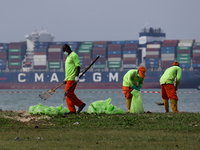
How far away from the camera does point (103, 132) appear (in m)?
6.85

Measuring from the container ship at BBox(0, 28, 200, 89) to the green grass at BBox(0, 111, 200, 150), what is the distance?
59.5 metres

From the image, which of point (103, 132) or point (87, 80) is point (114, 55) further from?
point (103, 132)

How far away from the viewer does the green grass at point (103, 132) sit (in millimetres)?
5438

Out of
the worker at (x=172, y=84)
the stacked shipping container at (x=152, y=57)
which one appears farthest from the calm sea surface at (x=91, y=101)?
the stacked shipping container at (x=152, y=57)

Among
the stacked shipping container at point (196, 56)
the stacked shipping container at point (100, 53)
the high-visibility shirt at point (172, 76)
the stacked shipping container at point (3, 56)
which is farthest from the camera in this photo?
the stacked shipping container at point (3, 56)

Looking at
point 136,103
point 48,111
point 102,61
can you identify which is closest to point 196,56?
point 102,61

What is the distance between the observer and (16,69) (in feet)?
248

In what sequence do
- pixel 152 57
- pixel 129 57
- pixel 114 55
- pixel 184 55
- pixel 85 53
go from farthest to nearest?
pixel 85 53
pixel 114 55
pixel 129 57
pixel 152 57
pixel 184 55

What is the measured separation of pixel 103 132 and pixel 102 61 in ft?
208

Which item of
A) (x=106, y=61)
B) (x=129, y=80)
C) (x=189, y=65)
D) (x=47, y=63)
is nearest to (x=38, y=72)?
(x=47, y=63)

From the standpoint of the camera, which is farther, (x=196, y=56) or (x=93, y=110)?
(x=196, y=56)

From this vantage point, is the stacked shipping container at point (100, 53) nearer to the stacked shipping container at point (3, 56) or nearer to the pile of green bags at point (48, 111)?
the stacked shipping container at point (3, 56)

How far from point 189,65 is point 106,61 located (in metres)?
15.6

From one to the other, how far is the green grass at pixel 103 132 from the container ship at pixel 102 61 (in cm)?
5951
